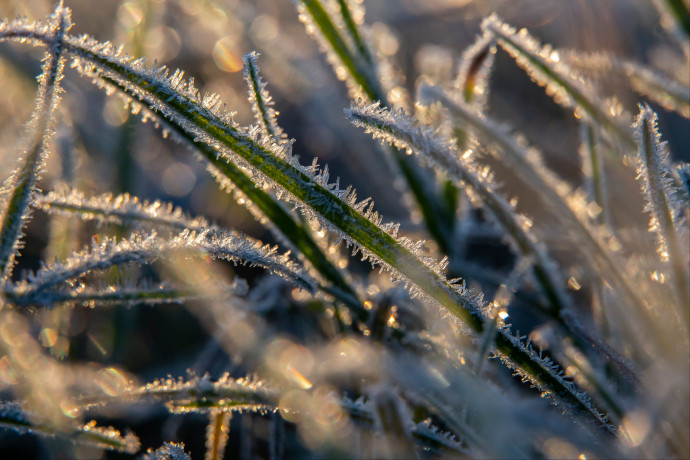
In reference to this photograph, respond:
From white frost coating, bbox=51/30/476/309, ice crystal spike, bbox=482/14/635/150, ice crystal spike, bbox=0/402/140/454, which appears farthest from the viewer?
ice crystal spike, bbox=482/14/635/150

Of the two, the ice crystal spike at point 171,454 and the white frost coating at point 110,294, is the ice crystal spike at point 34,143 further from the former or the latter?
the ice crystal spike at point 171,454

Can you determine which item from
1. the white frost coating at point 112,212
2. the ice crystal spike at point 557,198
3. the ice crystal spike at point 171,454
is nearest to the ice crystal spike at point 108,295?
the white frost coating at point 112,212

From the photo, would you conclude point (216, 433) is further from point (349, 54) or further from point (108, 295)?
point (349, 54)

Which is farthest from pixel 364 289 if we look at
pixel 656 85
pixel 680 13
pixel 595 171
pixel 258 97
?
pixel 680 13

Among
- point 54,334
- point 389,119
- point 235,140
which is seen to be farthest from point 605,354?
point 54,334

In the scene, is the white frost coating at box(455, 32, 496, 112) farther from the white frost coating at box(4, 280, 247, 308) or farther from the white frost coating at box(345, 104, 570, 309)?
the white frost coating at box(4, 280, 247, 308)

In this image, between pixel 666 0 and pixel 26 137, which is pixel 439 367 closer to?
pixel 26 137

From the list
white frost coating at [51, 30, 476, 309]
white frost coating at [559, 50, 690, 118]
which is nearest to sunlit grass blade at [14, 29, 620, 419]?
white frost coating at [51, 30, 476, 309]
